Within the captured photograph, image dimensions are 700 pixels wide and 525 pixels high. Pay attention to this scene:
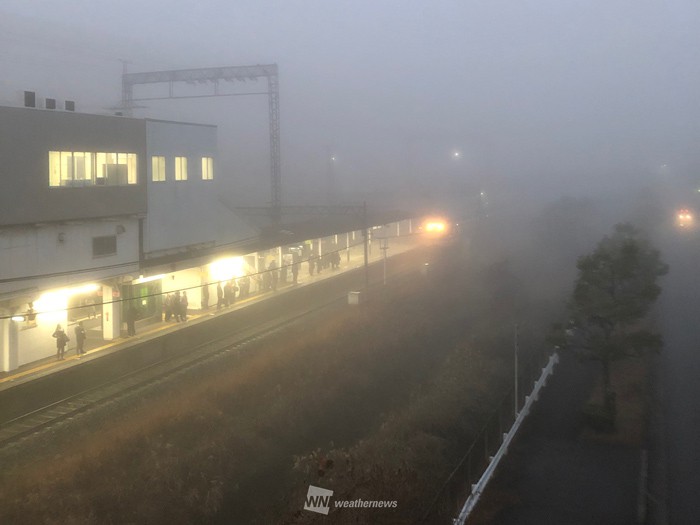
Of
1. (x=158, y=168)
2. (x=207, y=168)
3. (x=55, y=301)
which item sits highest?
(x=207, y=168)

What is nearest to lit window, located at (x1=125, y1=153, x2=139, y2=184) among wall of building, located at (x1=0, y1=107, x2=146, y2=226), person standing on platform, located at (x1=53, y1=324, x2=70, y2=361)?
wall of building, located at (x1=0, y1=107, x2=146, y2=226)

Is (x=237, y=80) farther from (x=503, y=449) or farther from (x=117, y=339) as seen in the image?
(x=503, y=449)

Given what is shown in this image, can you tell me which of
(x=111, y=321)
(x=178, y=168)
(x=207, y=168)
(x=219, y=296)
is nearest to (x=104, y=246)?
(x=111, y=321)

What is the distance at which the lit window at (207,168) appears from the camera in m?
16.3

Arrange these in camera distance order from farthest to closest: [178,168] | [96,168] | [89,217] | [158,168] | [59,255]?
[178,168]
[158,168]
[96,168]
[89,217]
[59,255]

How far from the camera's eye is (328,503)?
6066 mm

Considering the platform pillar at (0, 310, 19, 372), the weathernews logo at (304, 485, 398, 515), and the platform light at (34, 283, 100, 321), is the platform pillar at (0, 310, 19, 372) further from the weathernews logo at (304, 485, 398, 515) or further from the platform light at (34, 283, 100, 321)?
the weathernews logo at (304, 485, 398, 515)

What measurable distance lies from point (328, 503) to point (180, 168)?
10.7 metres

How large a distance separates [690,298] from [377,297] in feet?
25.9

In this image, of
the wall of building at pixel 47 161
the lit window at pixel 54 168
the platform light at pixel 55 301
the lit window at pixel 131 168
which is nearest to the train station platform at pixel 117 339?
the platform light at pixel 55 301

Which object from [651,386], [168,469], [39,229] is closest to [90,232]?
[39,229]

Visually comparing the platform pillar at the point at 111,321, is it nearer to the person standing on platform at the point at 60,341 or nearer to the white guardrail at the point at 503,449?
the person standing on platform at the point at 60,341

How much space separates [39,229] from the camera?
10930 mm

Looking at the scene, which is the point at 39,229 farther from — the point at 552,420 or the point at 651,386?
the point at 651,386
